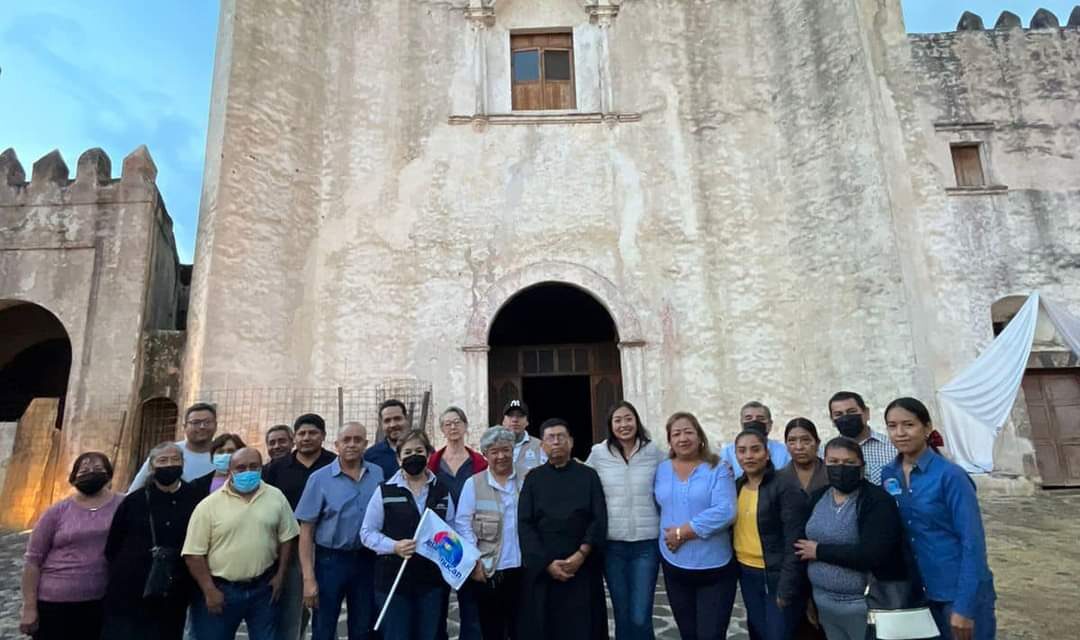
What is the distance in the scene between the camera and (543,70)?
12.1 m

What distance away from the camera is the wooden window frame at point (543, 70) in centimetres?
1187

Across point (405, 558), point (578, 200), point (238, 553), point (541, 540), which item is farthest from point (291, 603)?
point (578, 200)

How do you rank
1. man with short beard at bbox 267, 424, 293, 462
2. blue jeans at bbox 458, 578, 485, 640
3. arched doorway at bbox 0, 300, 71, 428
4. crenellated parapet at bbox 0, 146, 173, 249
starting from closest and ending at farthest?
blue jeans at bbox 458, 578, 485, 640, man with short beard at bbox 267, 424, 293, 462, crenellated parapet at bbox 0, 146, 173, 249, arched doorway at bbox 0, 300, 71, 428

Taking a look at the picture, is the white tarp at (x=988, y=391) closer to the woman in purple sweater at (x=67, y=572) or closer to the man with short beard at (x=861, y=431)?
the man with short beard at (x=861, y=431)

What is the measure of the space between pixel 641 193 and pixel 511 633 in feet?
28.1

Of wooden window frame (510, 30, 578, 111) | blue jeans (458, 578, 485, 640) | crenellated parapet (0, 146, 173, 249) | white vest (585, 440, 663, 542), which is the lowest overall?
blue jeans (458, 578, 485, 640)

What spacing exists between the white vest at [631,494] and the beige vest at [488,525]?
21.7 inches

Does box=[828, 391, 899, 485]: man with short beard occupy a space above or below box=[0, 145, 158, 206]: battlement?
below

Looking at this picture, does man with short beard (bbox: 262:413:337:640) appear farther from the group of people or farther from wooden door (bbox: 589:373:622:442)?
wooden door (bbox: 589:373:622:442)

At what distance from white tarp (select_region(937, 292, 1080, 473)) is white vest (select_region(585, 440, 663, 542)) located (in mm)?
7713

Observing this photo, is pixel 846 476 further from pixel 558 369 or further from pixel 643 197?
pixel 558 369

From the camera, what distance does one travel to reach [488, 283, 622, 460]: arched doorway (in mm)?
11898

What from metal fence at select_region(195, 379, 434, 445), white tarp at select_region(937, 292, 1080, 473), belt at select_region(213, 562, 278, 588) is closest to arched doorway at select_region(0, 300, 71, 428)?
metal fence at select_region(195, 379, 434, 445)

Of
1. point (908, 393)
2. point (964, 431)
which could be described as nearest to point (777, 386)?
point (908, 393)
